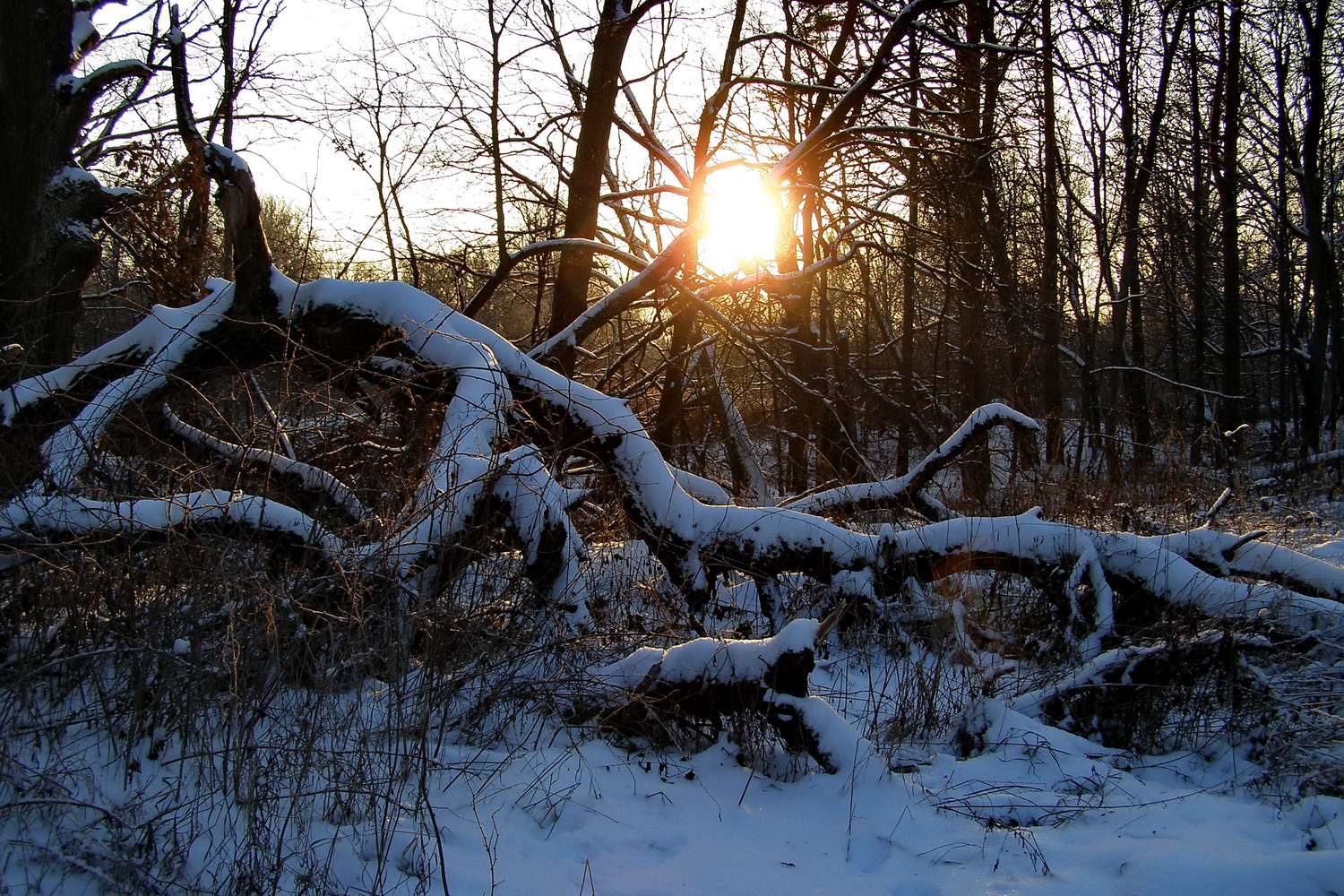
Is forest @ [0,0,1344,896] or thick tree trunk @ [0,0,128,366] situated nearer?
forest @ [0,0,1344,896]

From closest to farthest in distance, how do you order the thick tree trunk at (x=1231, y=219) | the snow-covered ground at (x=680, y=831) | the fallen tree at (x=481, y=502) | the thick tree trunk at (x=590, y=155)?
the snow-covered ground at (x=680, y=831) < the fallen tree at (x=481, y=502) < the thick tree trunk at (x=590, y=155) < the thick tree trunk at (x=1231, y=219)

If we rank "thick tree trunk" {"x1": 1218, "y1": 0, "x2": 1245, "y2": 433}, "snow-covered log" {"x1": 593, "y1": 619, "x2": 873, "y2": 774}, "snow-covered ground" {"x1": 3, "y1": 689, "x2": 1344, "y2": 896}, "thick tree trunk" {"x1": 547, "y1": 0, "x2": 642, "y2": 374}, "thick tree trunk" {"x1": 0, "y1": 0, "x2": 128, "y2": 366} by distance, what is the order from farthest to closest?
"thick tree trunk" {"x1": 1218, "y1": 0, "x2": 1245, "y2": 433} → "thick tree trunk" {"x1": 547, "y1": 0, "x2": 642, "y2": 374} → "thick tree trunk" {"x1": 0, "y1": 0, "x2": 128, "y2": 366} → "snow-covered log" {"x1": 593, "y1": 619, "x2": 873, "y2": 774} → "snow-covered ground" {"x1": 3, "y1": 689, "x2": 1344, "y2": 896}

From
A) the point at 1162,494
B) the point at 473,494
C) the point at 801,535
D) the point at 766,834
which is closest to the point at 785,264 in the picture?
the point at 1162,494

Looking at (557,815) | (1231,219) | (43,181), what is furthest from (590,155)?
(1231,219)

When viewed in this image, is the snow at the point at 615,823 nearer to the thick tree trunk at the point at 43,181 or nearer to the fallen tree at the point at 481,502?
the fallen tree at the point at 481,502

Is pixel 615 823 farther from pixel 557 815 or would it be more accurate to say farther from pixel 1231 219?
pixel 1231 219

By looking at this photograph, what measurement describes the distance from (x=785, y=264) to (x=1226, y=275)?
10539 millimetres

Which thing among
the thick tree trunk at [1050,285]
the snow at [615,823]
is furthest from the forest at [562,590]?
the thick tree trunk at [1050,285]

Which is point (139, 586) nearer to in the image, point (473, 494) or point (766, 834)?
point (473, 494)

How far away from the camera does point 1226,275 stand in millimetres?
15617

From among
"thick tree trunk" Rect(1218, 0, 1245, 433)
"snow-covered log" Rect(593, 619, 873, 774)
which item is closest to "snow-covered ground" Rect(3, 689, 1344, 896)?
"snow-covered log" Rect(593, 619, 873, 774)

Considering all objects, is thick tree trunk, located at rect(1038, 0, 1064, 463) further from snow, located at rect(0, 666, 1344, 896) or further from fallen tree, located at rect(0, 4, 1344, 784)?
snow, located at rect(0, 666, 1344, 896)

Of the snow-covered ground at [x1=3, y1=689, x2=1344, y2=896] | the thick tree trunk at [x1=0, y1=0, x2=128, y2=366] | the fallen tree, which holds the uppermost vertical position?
the thick tree trunk at [x1=0, y1=0, x2=128, y2=366]

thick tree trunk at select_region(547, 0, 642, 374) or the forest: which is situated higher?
thick tree trunk at select_region(547, 0, 642, 374)
